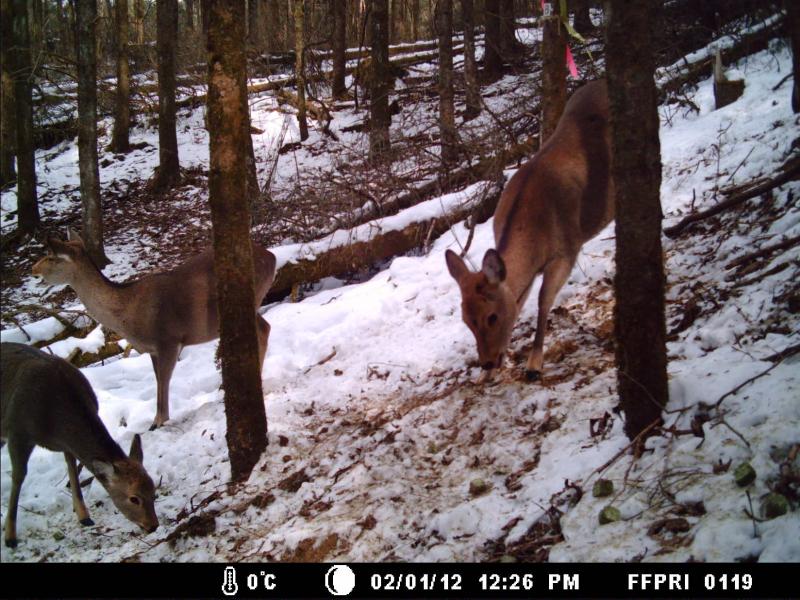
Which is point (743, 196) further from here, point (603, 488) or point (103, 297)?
point (103, 297)

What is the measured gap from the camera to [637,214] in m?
2.71

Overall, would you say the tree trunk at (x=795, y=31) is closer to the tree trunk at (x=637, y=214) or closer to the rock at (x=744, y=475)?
the tree trunk at (x=637, y=214)

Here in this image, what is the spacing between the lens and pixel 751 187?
5.18 meters

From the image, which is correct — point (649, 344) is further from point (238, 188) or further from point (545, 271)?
point (238, 188)

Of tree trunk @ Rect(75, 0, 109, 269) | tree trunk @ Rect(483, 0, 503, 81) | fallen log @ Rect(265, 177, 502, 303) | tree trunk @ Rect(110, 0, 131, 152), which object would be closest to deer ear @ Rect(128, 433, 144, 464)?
tree trunk @ Rect(75, 0, 109, 269)

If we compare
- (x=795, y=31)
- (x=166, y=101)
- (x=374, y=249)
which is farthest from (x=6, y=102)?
(x=374, y=249)

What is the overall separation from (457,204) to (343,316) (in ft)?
8.85

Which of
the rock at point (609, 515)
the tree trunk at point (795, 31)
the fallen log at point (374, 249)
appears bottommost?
the fallen log at point (374, 249)

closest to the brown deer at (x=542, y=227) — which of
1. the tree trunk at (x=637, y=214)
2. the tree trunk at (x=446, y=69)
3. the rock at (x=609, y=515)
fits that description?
the tree trunk at (x=637, y=214)

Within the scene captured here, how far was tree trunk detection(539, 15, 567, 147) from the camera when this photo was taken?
5.59 metres

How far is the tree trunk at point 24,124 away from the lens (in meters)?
1.89

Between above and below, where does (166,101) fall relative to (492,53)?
below

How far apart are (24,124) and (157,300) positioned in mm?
2390

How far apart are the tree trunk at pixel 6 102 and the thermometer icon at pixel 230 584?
4.84 feet
